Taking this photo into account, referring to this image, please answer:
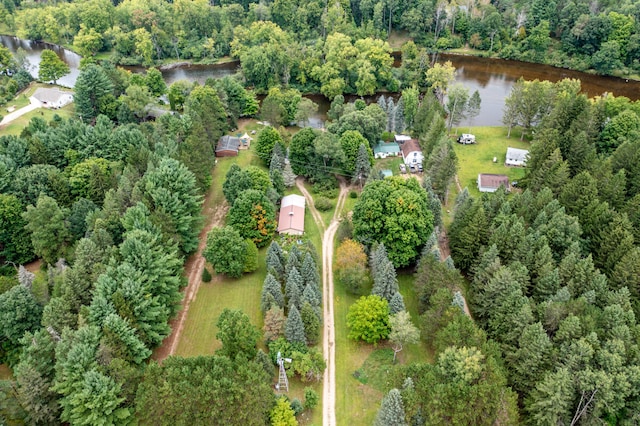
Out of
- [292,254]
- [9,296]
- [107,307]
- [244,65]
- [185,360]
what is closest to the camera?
[185,360]

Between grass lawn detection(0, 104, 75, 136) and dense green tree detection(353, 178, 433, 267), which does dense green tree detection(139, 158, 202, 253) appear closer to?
dense green tree detection(353, 178, 433, 267)

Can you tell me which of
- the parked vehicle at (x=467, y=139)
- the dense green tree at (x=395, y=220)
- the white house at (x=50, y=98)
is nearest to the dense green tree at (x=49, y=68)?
the white house at (x=50, y=98)

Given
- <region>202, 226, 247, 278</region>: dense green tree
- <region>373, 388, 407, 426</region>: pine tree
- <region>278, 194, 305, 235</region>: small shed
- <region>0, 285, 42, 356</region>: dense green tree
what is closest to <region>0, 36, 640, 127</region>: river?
<region>278, 194, 305, 235</region>: small shed

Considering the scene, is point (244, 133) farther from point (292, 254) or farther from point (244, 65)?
point (292, 254)

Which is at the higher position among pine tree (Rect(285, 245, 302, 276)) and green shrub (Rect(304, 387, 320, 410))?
pine tree (Rect(285, 245, 302, 276))

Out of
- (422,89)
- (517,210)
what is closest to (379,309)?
(517,210)

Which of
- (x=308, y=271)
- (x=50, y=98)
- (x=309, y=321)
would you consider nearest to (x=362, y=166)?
(x=308, y=271)
